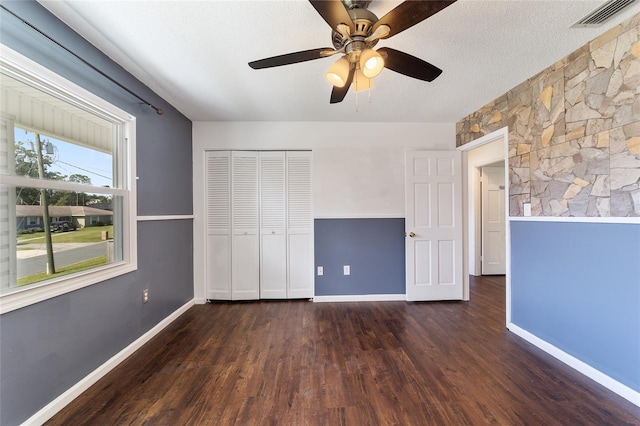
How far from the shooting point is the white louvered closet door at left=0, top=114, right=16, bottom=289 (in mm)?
1317

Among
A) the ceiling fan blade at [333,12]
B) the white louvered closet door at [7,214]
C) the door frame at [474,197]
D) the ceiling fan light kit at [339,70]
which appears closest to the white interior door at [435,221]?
the door frame at [474,197]

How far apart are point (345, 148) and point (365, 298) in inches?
81.9

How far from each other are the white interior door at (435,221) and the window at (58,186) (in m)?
3.15

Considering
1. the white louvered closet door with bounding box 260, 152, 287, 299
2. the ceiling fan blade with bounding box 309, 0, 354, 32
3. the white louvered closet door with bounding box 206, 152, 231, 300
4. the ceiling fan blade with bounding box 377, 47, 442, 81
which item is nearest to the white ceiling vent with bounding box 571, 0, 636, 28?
the ceiling fan blade with bounding box 377, 47, 442, 81

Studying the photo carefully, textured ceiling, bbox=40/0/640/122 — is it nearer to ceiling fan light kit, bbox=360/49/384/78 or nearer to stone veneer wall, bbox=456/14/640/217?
stone veneer wall, bbox=456/14/640/217

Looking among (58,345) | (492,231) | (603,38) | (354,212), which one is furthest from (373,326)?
(492,231)

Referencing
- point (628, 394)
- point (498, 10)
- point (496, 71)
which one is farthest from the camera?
point (496, 71)

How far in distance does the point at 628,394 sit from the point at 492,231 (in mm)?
3415

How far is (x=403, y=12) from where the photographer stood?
1137mm

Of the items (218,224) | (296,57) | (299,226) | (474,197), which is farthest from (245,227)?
(474,197)

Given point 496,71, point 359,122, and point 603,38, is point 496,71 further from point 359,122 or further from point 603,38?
point 359,122

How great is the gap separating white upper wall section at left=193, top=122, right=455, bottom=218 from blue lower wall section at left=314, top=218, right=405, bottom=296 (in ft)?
0.51

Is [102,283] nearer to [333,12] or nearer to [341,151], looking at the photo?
[333,12]

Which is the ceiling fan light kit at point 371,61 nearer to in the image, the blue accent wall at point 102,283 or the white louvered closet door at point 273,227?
the blue accent wall at point 102,283
